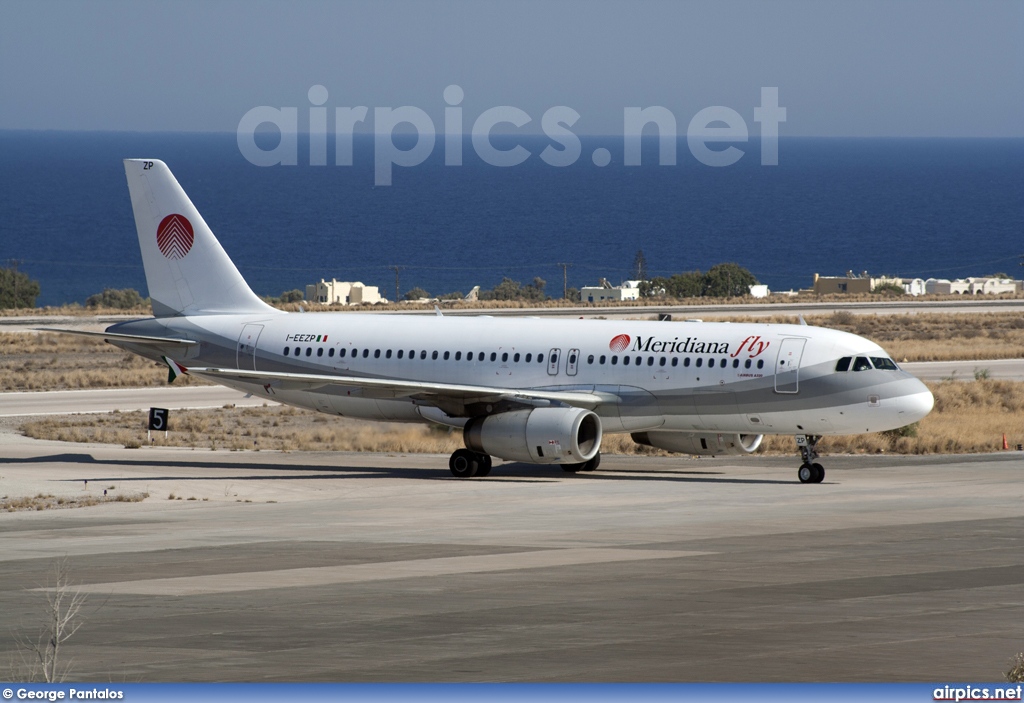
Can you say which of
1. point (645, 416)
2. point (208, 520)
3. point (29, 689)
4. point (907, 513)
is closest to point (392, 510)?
point (208, 520)

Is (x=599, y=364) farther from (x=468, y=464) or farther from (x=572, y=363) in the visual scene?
(x=468, y=464)

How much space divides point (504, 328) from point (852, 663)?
2401 cm

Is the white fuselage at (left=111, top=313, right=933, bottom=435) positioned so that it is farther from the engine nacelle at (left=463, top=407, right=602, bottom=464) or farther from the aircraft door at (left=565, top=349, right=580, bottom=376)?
the engine nacelle at (left=463, top=407, right=602, bottom=464)

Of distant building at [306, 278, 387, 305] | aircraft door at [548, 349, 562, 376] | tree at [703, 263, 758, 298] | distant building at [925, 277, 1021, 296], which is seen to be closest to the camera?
aircraft door at [548, 349, 562, 376]

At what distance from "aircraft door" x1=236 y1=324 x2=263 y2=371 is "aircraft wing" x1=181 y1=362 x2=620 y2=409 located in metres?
1.86

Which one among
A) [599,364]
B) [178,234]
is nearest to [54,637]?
[599,364]

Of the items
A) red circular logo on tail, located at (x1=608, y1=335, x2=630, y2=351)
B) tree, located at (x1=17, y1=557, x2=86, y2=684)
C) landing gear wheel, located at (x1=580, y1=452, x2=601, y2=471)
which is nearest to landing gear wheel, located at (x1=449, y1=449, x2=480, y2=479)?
landing gear wheel, located at (x1=580, y1=452, x2=601, y2=471)

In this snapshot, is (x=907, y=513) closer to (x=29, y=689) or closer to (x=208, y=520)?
(x=208, y=520)

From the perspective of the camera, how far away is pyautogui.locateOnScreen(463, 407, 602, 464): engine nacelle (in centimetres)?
3547

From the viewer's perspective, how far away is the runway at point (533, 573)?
16.5 m

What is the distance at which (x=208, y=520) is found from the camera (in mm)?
29766

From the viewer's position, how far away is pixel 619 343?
37406mm

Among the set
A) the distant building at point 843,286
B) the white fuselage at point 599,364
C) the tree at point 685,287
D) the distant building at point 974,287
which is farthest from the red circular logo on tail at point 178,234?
the distant building at point 974,287

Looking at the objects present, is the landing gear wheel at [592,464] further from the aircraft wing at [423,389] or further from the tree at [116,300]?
the tree at [116,300]
